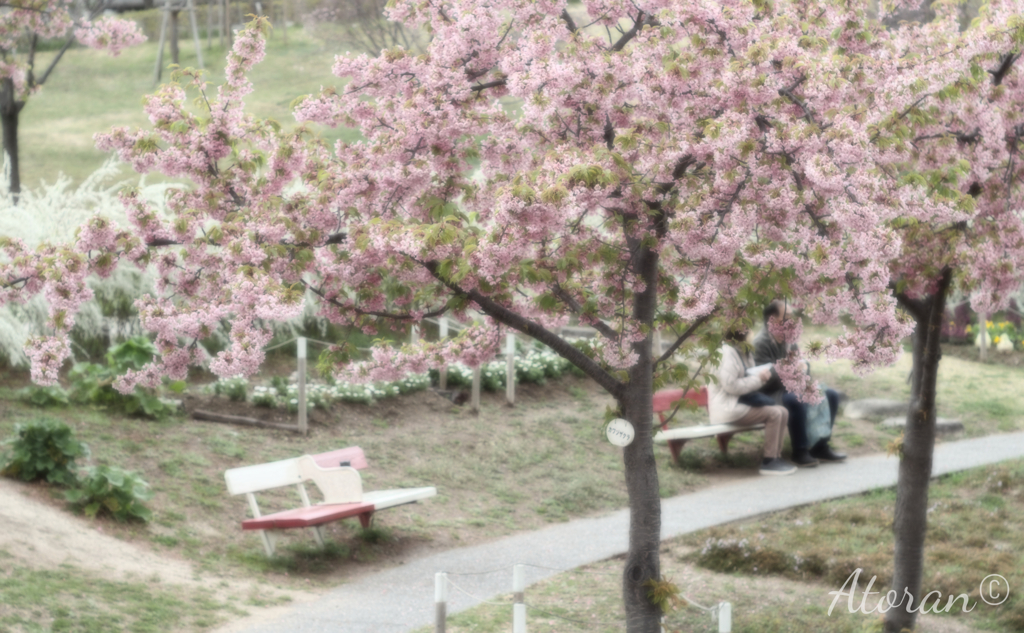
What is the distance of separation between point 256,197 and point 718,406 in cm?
581

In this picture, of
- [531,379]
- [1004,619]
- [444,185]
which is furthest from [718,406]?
[444,185]

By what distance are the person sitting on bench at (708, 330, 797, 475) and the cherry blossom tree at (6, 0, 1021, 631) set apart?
4.13m

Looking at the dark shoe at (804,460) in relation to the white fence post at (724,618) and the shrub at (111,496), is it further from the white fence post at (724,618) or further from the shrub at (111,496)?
the white fence post at (724,618)

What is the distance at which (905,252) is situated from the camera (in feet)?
18.0

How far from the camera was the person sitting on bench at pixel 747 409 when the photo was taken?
A: 9734 millimetres

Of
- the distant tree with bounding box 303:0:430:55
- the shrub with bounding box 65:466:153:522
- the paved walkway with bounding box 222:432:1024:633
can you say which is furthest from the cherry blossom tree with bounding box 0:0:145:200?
the paved walkway with bounding box 222:432:1024:633

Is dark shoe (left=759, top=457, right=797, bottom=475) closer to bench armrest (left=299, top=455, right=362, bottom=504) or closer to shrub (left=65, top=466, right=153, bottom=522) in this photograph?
bench armrest (left=299, top=455, right=362, bottom=504)

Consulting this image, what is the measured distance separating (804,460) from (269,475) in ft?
16.0

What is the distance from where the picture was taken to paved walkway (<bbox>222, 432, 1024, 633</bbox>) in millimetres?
6180

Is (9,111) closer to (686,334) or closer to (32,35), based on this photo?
(32,35)

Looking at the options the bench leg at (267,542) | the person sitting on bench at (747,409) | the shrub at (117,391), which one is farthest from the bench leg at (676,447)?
the shrub at (117,391)

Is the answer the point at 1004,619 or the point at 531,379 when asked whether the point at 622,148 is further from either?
the point at 531,379

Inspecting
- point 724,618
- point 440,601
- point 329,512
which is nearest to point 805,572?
point 724,618

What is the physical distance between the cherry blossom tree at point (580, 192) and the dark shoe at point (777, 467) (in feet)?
14.4
